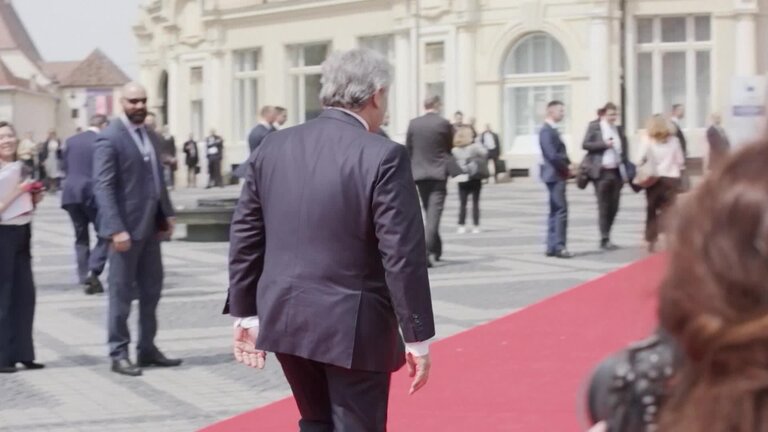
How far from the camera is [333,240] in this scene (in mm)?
4797

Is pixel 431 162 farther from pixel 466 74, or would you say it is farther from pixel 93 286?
pixel 466 74

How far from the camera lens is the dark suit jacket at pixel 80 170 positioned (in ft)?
47.2

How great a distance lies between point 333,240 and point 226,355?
524cm

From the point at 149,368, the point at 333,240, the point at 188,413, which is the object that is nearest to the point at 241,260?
the point at 333,240

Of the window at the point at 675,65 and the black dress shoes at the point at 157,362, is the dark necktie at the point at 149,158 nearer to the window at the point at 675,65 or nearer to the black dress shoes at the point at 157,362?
the black dress shoes at the point at 157,362

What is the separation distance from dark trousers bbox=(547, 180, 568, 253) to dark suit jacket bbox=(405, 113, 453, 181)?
1.29m

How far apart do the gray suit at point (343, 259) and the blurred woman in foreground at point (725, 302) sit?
10.8 ft

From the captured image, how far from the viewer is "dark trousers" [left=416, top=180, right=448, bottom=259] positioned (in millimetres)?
15180

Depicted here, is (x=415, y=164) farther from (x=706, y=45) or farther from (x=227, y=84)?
(x=227, y=84)

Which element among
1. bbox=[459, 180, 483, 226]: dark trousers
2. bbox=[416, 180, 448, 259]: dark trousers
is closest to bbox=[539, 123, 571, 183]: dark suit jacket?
bbox=[416, 180, 448, 259]: dark trousers

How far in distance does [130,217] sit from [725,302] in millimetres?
7691

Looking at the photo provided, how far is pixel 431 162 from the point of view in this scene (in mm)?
15234

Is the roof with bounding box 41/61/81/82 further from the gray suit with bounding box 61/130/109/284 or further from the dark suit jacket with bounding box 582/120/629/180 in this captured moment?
the gray suit with bounding box 61/130/109/284

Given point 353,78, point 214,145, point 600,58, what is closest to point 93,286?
point 353,78
